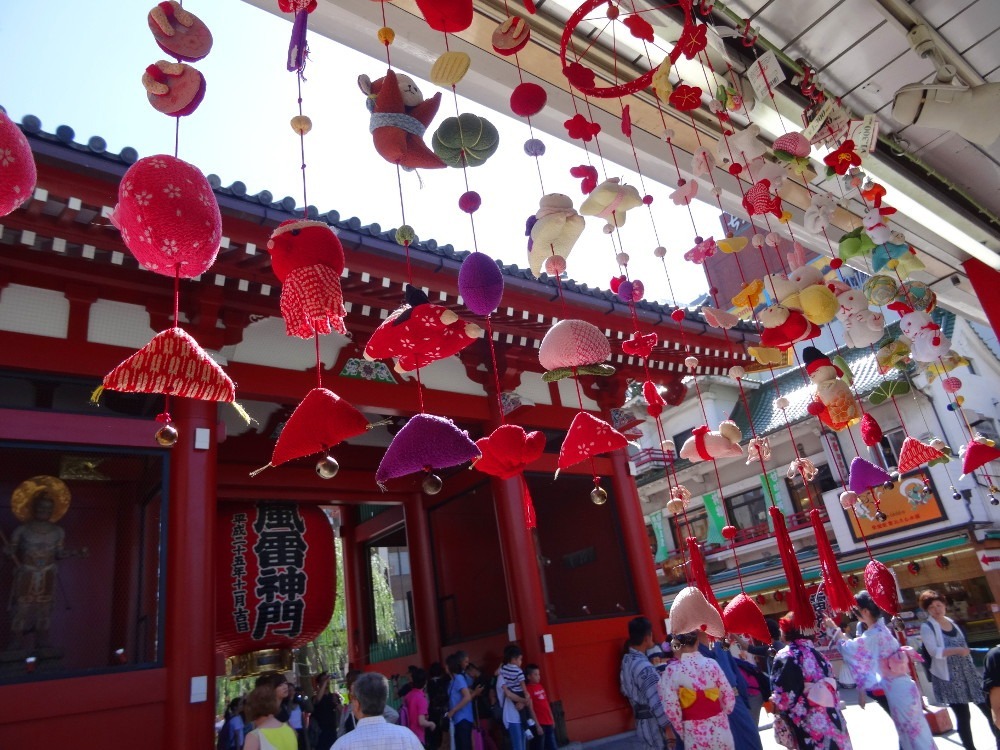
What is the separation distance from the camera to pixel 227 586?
20.9ft

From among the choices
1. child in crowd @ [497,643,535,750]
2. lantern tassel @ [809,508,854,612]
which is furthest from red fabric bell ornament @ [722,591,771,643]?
child in crowd @ [497,643,535,750]

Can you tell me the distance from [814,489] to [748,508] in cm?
214

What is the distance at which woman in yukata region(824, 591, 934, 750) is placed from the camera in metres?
4.59

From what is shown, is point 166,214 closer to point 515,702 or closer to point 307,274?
point 307,274

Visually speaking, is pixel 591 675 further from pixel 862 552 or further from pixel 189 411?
pixel 862 552

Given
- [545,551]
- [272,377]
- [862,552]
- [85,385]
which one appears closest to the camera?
[85,385]

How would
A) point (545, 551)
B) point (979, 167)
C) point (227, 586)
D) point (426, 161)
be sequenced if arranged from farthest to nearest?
point (545, 551), point (227, 586), point (979, 167), point (426, 161)

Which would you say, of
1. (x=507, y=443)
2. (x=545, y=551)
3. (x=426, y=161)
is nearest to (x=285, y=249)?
(x=426, y=161)

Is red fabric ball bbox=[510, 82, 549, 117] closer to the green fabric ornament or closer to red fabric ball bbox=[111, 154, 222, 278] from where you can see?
the green fabric ornament

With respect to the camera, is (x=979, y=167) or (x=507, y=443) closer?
(x=507, y=443)

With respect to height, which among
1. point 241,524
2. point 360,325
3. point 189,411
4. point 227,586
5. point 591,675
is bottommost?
point 591,675

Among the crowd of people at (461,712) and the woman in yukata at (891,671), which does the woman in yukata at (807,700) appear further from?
the crowd of people at (461,712)

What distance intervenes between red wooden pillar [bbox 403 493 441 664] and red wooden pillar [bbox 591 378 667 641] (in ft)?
7.78

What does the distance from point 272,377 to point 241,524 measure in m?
1.81
